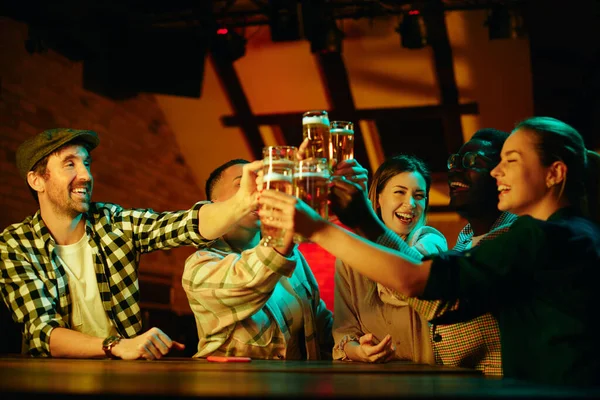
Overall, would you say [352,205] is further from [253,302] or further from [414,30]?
[414,30]

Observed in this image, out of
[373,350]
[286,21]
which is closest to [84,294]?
[373,350]

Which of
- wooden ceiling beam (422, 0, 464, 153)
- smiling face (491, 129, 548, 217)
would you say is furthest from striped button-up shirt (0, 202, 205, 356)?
wooden ceiling beam (422, 0, 464, 153)

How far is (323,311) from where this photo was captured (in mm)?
2705

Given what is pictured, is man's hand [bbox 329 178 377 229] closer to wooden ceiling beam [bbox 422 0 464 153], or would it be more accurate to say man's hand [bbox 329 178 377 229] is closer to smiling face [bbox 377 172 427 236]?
smiling face [bbox 377 172 427 236]

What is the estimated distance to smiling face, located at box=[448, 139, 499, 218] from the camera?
2232mm

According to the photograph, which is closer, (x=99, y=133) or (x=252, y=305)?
(x=252, y=305)

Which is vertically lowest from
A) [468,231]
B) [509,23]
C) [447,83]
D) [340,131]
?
[468,231]

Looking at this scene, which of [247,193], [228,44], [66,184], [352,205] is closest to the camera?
[352,205]

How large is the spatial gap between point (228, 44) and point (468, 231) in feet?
12.4

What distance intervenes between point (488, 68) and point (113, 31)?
365 cm

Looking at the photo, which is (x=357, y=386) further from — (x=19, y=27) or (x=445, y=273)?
(x=19, y=27)

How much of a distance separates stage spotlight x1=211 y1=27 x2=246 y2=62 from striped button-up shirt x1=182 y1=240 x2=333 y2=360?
347 centimetres

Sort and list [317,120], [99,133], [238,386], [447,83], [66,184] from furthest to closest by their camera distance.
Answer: [447,83]
[99,133]
[66,184]
[317,120]
[238,386]

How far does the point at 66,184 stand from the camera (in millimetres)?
2584
